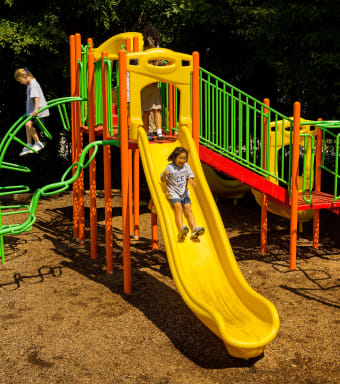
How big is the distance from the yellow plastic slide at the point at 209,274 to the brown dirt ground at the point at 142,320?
0.37 m

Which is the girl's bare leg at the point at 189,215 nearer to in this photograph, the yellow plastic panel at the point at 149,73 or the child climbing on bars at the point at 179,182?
the child climbing on bars at the point at 179,182

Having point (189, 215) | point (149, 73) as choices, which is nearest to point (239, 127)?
point (149, 73)

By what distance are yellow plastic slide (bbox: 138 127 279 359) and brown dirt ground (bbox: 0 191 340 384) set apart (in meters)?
0.37

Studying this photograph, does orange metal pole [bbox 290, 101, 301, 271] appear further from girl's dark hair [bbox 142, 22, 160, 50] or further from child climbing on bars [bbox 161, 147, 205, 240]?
girl's dark hair [bbox 142, 22, 160, 50]

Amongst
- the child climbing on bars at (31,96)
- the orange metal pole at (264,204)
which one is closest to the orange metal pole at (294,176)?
the orange metal pole at (264,204)

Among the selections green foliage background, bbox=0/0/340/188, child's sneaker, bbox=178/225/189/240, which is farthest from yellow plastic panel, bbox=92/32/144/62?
green foliage background, bbox=0/0/340/188

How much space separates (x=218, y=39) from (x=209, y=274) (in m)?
8.89

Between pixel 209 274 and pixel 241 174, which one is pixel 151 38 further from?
pixel 209 274

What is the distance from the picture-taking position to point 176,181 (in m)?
7.09

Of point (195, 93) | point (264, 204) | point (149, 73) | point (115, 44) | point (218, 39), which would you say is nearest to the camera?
point (149, 73)

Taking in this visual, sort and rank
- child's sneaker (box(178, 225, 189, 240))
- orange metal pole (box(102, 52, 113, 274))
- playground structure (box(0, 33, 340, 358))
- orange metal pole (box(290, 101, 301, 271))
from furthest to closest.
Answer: orange metal pole (box(290, 101, 301, 271)) → orange metal pole (box(102, 52, 113, 274)) → child's sneaker (box(178, 225, 189, 240)) → playground structure (box(0, 33, 340, 358))

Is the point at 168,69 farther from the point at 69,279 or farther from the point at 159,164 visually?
the point at 69,279

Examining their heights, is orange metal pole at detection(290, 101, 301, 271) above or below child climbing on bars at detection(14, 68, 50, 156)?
below

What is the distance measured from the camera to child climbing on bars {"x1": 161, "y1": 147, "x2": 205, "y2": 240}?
23.1 feet
